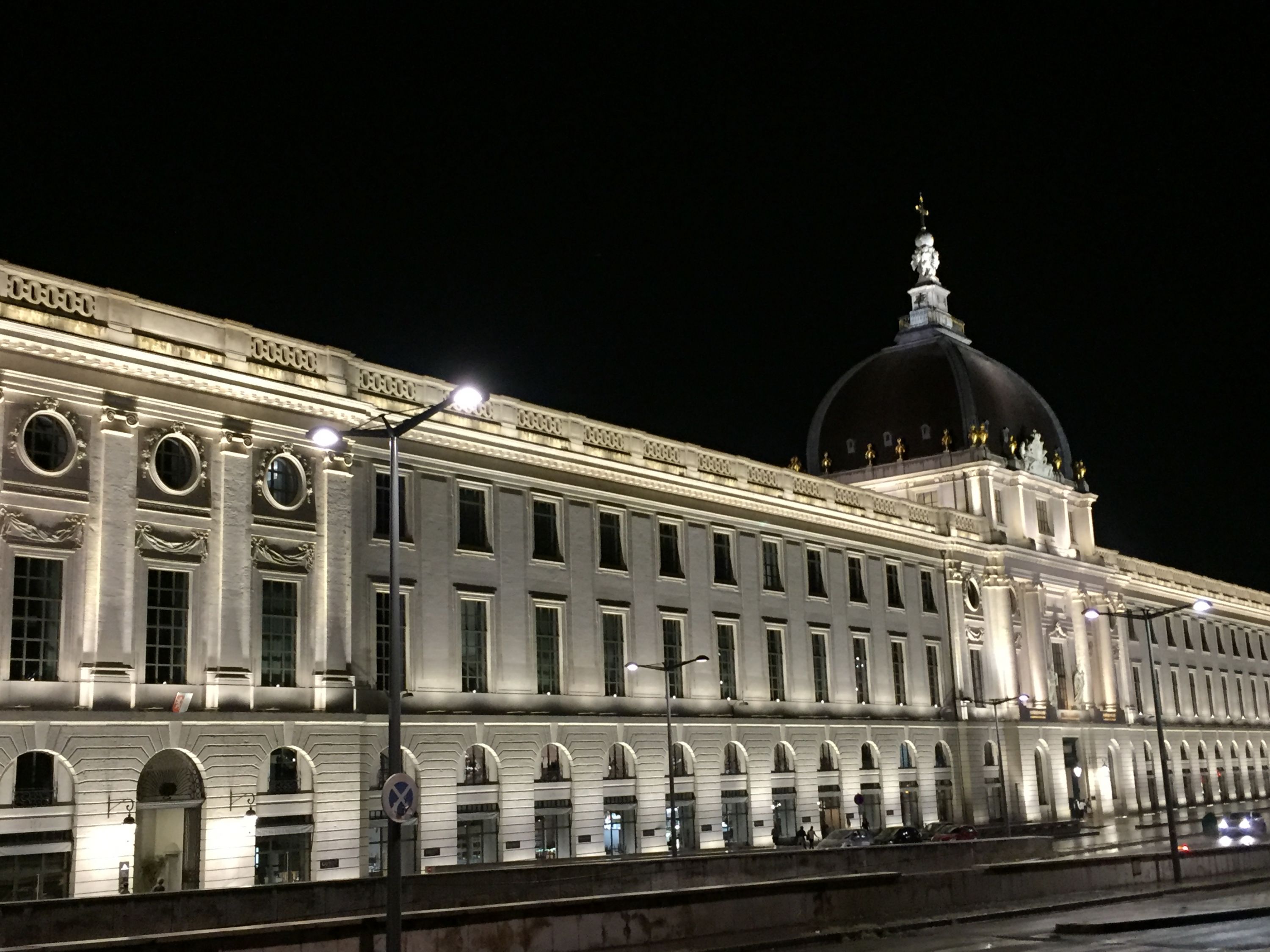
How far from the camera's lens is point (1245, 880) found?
126 feet

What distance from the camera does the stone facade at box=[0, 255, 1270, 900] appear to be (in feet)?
119

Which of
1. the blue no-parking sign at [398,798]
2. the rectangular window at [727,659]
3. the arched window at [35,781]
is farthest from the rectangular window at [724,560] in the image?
the blue no-parking sign at [398,798]

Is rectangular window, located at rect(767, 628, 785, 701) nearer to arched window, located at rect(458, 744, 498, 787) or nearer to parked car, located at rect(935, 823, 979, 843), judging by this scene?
parked car, located at rect(935, 823, 979, 843)

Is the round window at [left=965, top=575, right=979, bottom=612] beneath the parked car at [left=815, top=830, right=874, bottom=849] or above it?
above

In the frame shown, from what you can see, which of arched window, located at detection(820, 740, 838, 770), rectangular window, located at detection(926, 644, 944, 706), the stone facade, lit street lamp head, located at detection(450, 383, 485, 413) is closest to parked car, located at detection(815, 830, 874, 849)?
the stone facade

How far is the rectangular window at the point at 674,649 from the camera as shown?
55.7m

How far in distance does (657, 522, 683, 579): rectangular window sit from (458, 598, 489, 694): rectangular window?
10.4 m

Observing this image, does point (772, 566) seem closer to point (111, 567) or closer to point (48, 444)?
point (111, 567)

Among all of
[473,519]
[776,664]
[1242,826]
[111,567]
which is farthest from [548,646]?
[1242,826]

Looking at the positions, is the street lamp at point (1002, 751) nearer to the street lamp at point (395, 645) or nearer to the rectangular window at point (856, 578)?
the rectangular window at point (856, 578)

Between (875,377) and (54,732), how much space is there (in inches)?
2480

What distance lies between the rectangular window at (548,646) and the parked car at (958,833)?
1861 centimetres

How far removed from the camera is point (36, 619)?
35781 mm

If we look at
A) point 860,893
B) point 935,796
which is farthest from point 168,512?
point 935,796
